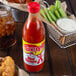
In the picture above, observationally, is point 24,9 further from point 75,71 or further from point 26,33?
point 75,71

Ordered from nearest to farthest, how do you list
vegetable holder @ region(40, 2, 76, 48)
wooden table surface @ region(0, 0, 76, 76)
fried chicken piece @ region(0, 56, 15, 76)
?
fried chicken piece @ region(0, 56, 15, 76)
wooden table surface @ region(0, 0, 76, 76)
vegetable holder @ region(40, 2, 76, 48)

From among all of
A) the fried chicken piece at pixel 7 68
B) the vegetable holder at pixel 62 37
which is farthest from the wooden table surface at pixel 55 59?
the fried chicken piece at pixel 7 68

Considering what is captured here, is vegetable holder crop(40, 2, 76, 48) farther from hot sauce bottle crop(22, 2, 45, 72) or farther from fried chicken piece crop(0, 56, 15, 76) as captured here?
fried chicken piece crop(0, 56, 15, 76)

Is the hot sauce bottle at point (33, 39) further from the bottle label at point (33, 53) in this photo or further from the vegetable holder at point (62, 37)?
the vegetable holder at point (62, 37)

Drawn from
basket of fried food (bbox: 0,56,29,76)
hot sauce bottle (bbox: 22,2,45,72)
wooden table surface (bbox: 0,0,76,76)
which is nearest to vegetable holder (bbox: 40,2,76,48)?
wooden table surface (bbox: 0,0,76,76)

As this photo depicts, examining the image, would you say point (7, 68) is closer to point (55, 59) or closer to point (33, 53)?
point (33, 53)

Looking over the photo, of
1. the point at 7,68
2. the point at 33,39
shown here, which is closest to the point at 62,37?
the point at 33,39

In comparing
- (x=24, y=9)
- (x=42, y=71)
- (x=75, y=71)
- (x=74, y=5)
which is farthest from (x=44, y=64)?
(x=74, y=5)
